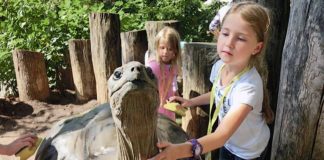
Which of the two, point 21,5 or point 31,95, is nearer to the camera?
point 31,95

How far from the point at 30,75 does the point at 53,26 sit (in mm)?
807

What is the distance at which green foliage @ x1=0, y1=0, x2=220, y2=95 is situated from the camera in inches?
194

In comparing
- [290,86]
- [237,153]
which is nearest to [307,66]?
[290,86]

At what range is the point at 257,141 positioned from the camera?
1.99 m

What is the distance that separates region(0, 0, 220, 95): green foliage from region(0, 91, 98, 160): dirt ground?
32 centimetres

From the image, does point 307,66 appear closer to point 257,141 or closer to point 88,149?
point 257,141

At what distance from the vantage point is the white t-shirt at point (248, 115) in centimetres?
179

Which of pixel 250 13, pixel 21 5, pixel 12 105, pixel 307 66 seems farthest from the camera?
pixel 21 5

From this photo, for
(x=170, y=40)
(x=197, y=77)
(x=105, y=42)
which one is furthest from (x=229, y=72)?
(x=105, y=42)

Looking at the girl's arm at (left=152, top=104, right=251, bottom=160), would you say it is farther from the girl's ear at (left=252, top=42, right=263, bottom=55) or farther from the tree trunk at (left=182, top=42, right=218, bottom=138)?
the tree trunk at (left=182, top=42, right=218, bottom=138)

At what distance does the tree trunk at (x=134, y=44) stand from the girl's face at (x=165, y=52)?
1.91 ft

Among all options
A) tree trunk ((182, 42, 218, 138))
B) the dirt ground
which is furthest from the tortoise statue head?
the dirt ground

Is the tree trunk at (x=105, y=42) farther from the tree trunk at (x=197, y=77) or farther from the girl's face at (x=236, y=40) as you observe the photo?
the girl's face at (x=236, y=40)

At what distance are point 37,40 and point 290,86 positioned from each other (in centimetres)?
373
